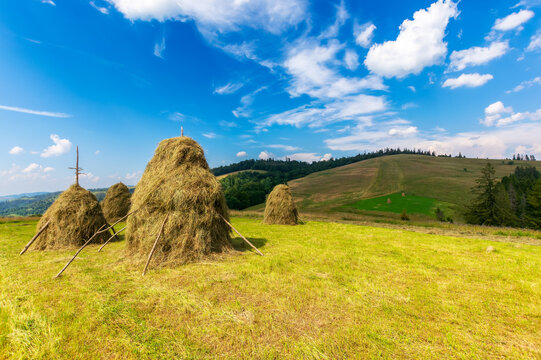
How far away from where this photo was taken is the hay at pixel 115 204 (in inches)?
856

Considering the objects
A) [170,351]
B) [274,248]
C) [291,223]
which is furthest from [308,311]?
[291,223]

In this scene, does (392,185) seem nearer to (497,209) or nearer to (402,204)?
(402,204)

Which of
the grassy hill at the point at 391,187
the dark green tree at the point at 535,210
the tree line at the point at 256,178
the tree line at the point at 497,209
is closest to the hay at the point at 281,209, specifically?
the tree line at the point at 256,178

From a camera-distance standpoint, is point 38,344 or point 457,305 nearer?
point 38,344

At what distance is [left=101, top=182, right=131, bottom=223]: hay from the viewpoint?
21.7m

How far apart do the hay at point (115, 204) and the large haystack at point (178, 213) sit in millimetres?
16207

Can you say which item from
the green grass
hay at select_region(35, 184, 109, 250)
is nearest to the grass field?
hay at select_region(35, 184, 109, 250)

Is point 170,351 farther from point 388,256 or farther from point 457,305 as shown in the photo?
point 388,256

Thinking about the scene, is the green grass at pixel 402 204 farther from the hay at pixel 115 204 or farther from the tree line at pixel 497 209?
the hay at pixel 115 204

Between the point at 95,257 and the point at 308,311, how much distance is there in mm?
9690

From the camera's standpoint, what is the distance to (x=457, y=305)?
5.21m

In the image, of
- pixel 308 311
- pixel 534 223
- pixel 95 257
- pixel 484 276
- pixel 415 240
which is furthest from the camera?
pixel 534 223

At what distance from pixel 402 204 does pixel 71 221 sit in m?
52.0

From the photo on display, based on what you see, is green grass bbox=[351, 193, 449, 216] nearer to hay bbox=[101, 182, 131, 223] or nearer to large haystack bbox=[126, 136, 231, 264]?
large haystack bbox=[126, 136, 231, 264]
